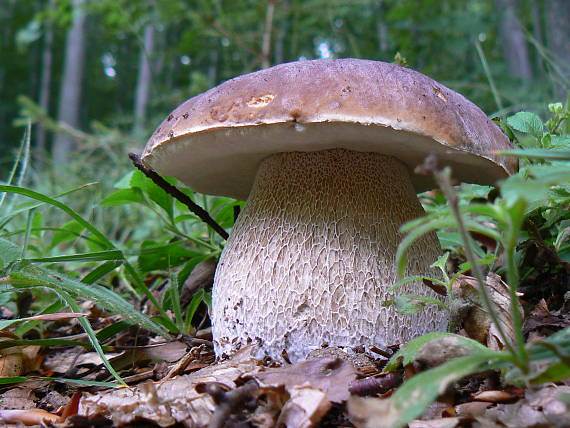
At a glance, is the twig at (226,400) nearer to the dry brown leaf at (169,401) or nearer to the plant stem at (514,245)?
the dry brown leaf at (169,401)

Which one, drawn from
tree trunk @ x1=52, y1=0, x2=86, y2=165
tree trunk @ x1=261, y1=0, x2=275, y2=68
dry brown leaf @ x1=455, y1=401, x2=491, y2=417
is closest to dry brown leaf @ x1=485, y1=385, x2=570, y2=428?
dry brown leaf @ x1=455, y1=401, x2=491, y2=417

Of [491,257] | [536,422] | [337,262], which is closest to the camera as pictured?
[536,422]

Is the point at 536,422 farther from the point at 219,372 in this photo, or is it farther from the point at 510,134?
the point at 510,134

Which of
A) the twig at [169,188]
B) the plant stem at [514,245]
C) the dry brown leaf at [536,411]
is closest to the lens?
the plant stem at [514,245]

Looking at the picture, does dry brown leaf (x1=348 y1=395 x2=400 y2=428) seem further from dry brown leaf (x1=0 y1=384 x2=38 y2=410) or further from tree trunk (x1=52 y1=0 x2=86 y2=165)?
tree trunk (x1=52 y1=0 x2=86 y2=165)

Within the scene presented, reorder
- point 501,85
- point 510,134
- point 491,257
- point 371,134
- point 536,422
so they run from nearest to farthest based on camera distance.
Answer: point 536,422, point 491,257, point 371,134, point 510,134, point 501,85

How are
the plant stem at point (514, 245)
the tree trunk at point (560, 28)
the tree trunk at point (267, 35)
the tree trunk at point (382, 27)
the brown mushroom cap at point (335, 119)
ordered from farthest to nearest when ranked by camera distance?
1. the tree trunk at point (382, 27)
2. the tree trunk at point (267, 35)
3. the tree trunk at point (560, 28)
4. the brown mushroom cap at point (335, 119)
5. the plant stem at point (514, 245)

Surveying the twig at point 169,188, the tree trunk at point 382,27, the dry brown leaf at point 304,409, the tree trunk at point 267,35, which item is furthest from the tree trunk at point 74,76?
the dry brown leaf at point 304,409

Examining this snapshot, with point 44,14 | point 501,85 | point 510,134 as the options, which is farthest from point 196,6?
point 510,134
